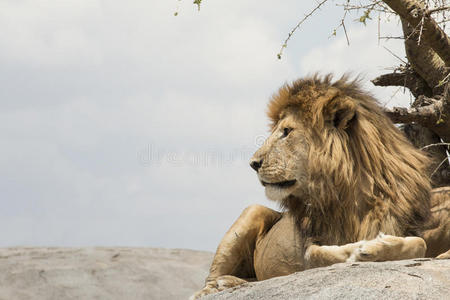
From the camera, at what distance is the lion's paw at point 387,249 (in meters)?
3.61

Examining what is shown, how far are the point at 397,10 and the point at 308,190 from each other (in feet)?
6.73

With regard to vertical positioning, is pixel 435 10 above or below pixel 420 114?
above

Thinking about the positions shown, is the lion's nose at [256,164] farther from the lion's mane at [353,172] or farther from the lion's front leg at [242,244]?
the lion's front leg at [242,244]

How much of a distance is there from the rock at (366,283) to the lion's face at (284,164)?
2.50 feet

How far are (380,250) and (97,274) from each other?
706cm

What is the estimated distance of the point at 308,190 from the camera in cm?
402

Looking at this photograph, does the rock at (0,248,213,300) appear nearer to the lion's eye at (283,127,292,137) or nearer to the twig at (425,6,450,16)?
the lion's eye at (283,127,292,137)

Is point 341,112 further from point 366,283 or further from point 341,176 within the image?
point 366,283

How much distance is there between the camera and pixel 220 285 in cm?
450

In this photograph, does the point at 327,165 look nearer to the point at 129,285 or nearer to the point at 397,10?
the point at 397,10

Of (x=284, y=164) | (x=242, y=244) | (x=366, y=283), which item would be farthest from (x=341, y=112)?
(x=366, y=283)

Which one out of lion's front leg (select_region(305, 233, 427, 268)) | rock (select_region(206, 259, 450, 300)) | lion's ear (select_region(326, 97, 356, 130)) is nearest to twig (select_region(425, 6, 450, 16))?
lion's ear (select_region(326, 97, 356, 130))

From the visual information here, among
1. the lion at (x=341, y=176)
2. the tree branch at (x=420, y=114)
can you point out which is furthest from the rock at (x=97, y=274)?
the lion at (x=341, y=176)

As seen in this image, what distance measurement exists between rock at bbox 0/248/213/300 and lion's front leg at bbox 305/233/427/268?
6240mm
